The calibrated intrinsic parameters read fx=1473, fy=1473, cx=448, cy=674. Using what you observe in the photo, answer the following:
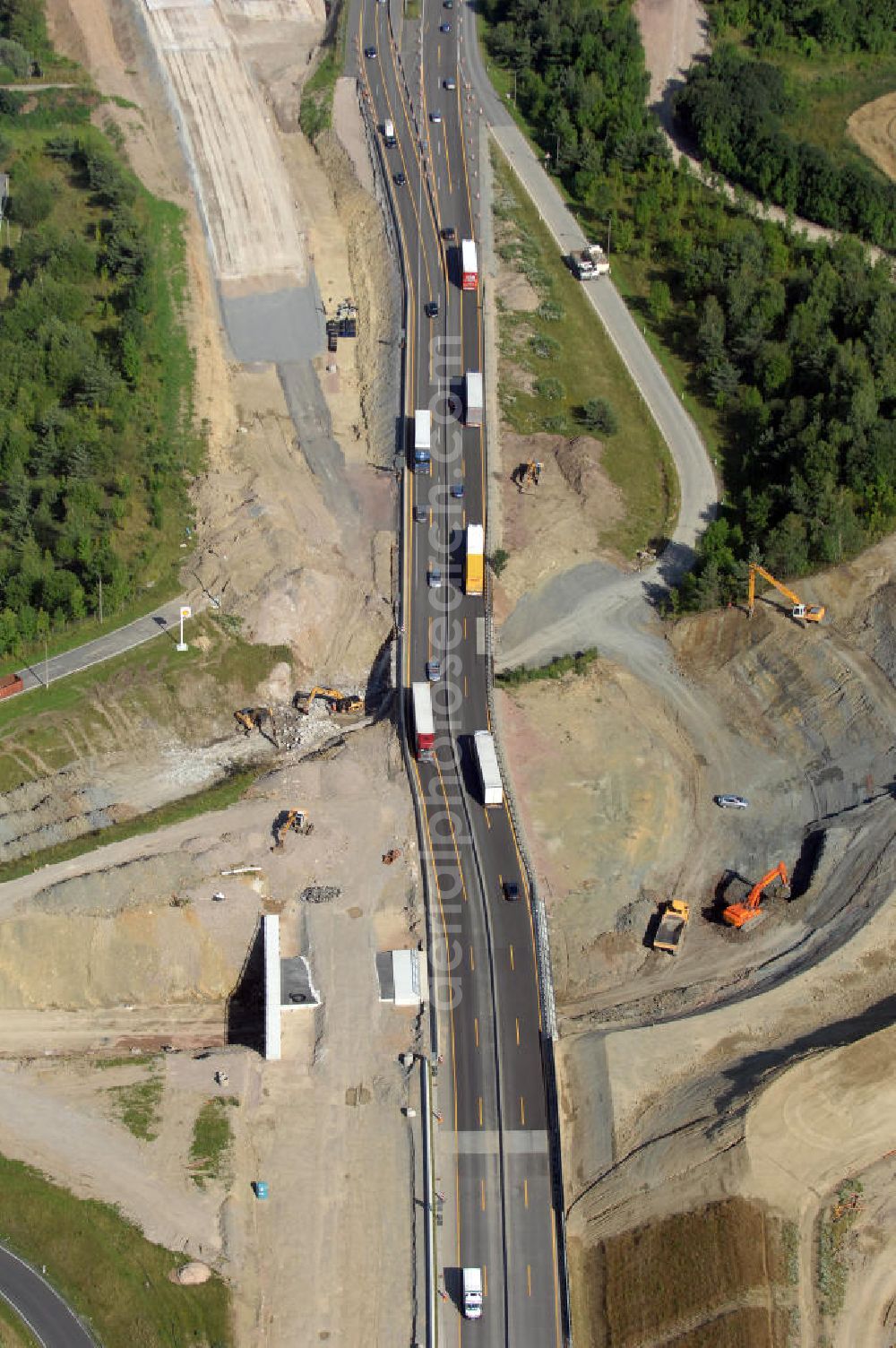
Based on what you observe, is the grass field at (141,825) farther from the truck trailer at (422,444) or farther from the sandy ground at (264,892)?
the truck trailer at (422,444)

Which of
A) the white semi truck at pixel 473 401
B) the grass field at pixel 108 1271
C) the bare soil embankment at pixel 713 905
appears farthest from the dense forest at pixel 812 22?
the grass field at pixel 108 1271

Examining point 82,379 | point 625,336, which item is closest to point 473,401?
point 625,336

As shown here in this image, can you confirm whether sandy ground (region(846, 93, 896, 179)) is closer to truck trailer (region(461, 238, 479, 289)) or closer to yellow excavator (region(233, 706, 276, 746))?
truck trailer (region(461, 238, 479, 289))

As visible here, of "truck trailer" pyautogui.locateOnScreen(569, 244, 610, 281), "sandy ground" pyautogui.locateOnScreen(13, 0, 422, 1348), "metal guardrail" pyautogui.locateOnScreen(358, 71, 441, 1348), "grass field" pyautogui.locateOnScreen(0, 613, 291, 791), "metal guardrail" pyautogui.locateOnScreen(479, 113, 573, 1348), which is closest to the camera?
"metal guardrail" pyautogui.locateOnScreen(358, 71, 441, 1348)

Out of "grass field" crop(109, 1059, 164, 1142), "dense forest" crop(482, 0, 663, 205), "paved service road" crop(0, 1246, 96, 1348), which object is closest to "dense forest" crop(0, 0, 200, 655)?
"grass field" crop(109, 1059, 164, 1142)

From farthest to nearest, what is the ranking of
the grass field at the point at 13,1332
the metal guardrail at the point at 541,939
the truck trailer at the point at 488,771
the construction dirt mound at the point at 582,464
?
the construction dirt mound at the point at 582,464
the truck trailer at the point at 488,771
the metal guardrail at the point at 541,939
the grass field at the point at 13,1332

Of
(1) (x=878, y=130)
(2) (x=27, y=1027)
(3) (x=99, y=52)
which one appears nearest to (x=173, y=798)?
(2) (x=27, y=1027)
